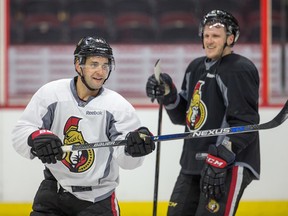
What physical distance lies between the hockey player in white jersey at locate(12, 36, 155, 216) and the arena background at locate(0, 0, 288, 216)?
1410 millimetres

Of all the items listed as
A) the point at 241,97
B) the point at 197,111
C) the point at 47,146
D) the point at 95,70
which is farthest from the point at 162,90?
the point at 47,146

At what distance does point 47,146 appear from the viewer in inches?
107

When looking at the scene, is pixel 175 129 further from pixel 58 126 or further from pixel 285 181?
pixel 58 126

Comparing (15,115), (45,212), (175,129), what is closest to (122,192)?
(175,129)

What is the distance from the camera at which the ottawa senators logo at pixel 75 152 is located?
2910 millimetres

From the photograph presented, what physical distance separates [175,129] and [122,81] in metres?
0.65

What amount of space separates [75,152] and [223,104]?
0.62 meters

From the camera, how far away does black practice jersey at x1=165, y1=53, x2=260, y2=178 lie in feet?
10.00

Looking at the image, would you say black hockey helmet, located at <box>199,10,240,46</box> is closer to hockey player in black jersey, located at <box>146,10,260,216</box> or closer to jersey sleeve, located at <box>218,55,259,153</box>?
hockey player in black jersey, located at <box>146,10,260,216</box>

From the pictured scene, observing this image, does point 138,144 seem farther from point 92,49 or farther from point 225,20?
point 225,20

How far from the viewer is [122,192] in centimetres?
434

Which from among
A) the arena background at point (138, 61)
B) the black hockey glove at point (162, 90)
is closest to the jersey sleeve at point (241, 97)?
the black hockey glove at point (162, 90)

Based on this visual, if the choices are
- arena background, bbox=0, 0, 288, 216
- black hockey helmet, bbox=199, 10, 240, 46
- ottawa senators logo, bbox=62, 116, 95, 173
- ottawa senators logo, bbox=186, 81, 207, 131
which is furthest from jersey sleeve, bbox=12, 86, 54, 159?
arena background, bbox=0, 0, 288, 216

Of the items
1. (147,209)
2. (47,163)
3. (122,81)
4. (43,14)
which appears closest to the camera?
(47,163)
